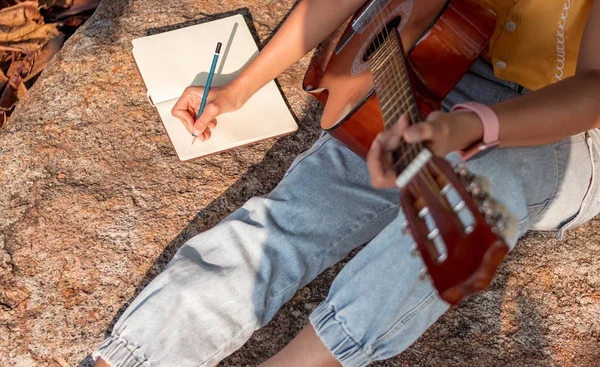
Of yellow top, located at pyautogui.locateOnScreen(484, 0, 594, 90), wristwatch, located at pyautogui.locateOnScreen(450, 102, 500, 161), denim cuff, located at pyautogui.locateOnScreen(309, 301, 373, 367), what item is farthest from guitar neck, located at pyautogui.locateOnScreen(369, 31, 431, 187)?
denim cuff, located at pyautogui.locateOnScreen(309, 301, 373, 367)

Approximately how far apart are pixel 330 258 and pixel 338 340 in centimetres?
26

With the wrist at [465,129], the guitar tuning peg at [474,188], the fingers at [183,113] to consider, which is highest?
the guitar tuning peg at [474,188]

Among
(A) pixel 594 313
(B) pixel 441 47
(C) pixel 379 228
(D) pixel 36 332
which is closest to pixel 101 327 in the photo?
(D) pixel 36 332

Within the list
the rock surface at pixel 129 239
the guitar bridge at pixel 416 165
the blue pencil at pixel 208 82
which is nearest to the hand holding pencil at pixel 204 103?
the blue pencil at pixel 208 82

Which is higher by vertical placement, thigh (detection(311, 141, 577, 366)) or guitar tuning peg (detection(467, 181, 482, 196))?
guitar tuning peg (detection(467, 181, 482, 196))

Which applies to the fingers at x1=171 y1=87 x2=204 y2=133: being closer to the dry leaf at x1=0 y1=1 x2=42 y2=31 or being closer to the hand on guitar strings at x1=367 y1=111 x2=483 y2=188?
the hand on guitar strings at x1=367 y1=111 x2=483 y2=188

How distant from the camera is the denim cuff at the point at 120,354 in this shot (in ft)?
4.10

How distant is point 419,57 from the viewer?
1.30 meters

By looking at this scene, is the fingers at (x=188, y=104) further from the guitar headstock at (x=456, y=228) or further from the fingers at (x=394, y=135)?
the guitar headstock at (x=456, y=228)

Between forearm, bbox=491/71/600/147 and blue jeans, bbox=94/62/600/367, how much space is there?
9cm

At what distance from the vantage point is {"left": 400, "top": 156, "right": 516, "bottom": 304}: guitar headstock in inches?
32.4

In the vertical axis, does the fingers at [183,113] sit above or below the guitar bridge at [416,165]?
below

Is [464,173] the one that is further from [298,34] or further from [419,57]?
[298,34]

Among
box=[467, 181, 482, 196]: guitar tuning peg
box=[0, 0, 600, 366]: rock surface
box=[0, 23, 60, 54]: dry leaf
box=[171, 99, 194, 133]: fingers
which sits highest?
box=[467, 181, 482, 196]: guitar tuning peg
